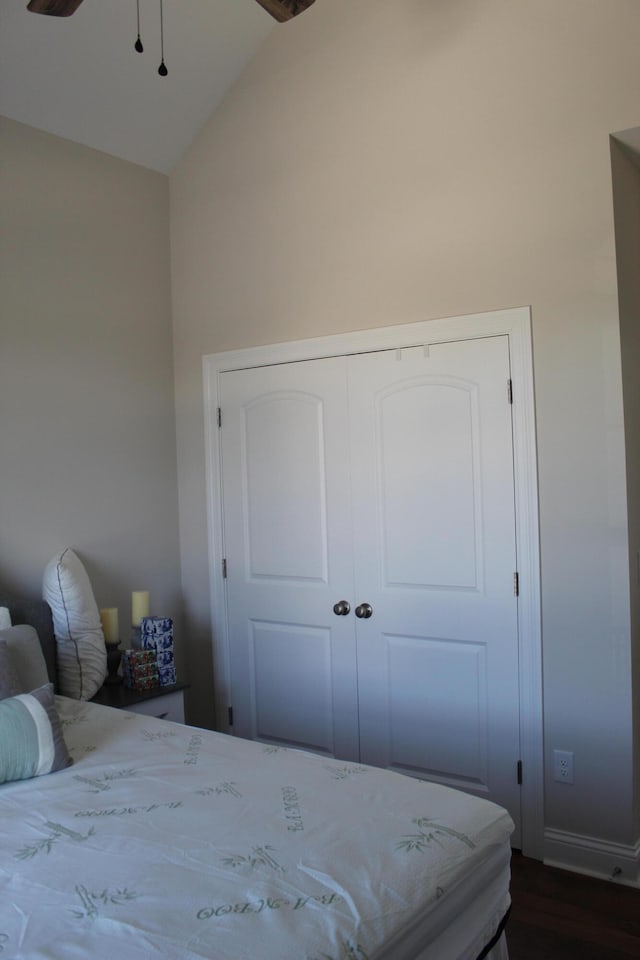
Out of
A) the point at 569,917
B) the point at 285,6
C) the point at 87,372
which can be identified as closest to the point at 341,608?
the point at 569,917

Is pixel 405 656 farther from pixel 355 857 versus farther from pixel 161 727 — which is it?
pixel 355 857

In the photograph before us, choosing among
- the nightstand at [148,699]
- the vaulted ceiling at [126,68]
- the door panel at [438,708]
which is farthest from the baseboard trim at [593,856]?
the vaulted ceiling at [126,68]

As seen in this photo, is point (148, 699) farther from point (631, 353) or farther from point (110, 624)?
point (631, 353)

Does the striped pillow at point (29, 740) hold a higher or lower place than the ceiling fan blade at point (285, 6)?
lower

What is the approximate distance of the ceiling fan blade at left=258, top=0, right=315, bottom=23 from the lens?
2.01 m

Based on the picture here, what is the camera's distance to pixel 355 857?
1489 millimetres

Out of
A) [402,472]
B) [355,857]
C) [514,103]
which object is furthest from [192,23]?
[355,857]

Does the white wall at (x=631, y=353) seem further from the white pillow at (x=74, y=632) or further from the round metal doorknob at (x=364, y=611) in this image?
the white pillow at (x=74, y=632)

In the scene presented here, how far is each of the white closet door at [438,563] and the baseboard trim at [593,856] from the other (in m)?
0.18

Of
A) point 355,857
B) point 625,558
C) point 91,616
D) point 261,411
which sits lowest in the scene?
point 355,857

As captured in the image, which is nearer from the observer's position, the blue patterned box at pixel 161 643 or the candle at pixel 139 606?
the blue patterned box at pixel 161 643

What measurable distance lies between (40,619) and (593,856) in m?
2.17

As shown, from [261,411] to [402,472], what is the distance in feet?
2.54

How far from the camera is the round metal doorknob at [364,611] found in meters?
3.18
